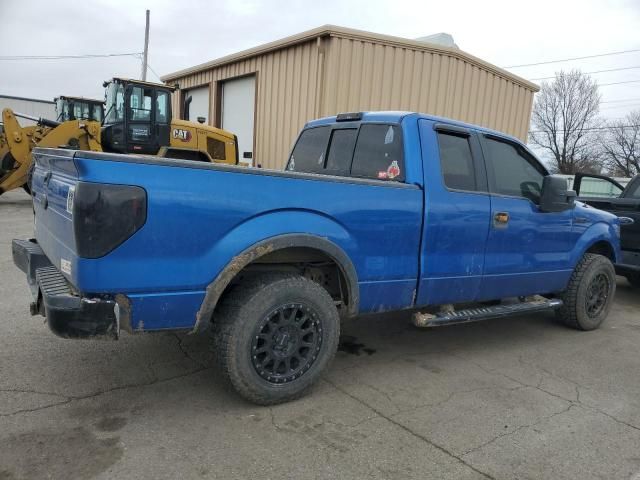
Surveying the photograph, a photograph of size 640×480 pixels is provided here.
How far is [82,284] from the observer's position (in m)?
2.70

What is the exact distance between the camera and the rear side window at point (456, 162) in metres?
4.16

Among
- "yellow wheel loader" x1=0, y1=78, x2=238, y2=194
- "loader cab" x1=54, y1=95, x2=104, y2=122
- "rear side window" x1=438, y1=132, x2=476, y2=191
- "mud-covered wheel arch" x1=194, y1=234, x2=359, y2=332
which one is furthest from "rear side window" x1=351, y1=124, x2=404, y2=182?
"loader cab" x1=54, y1=95, x2=104, y2=122

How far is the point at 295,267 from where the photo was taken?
12.1 feet

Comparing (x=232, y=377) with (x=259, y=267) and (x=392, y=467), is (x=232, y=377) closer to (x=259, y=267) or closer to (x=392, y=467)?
(x=259, y=267)

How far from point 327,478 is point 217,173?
174 centimetres

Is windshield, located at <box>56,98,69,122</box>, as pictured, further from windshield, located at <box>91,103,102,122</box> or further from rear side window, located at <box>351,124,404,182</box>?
rear side window, located at <box>351,124,404,182</box>

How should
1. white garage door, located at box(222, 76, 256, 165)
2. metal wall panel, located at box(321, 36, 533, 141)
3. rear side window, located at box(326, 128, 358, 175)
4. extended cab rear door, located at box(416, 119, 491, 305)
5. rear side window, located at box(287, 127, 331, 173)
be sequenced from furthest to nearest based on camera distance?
white garage door, located at box(222, 76, 256, 165) < metal wall panel, located at box(321, 36, 533, 141) < rear side window, located at box(287, 127, 331, 173) < rear side window, located at box(326, 128, 358, 175) < extended cab rear door, located at box(416, 119, 491, 305)

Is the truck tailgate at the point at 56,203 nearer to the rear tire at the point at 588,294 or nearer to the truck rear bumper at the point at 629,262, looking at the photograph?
the rear tire at the point at 588,294

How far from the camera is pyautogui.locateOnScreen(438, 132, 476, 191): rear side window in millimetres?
4164

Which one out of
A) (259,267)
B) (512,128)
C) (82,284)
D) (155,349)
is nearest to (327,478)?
(259,267)

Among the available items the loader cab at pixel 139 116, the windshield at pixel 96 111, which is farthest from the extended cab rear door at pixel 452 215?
the windshield at pixel 96 111

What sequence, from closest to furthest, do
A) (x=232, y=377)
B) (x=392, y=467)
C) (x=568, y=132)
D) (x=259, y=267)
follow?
(x=392, y=467), (x=232, y=377), (x=259, y=267), (x=568, y=132)

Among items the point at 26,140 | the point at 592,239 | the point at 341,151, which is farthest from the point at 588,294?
the point at 26,140

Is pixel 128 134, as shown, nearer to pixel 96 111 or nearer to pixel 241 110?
pixel 241 110
